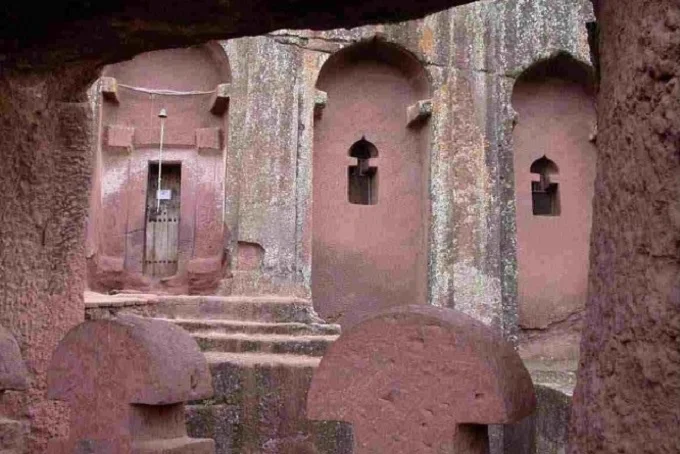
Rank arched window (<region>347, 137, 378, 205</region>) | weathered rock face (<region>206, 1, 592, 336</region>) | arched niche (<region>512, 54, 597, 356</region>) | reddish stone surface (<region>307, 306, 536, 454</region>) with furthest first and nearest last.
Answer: arched niche (<region>512, 54, 597, 356</region>) < arched window (<region>347, 137, 378, 205</region>) < weathered rock face (<region>206, 1, 592, 336</region>) < reddish stone surface (<region>307, 306, 536, 454</region>)

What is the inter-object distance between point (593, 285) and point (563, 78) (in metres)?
10.5

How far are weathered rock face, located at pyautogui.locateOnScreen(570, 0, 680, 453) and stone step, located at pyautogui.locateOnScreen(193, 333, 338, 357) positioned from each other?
515cm

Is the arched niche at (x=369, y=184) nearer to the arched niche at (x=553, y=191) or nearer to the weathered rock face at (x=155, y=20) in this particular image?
the arched niche at (x=553, y=191)

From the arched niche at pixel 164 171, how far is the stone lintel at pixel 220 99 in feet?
0.04

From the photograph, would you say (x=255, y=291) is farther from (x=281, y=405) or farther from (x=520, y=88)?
(x=520, y=88)

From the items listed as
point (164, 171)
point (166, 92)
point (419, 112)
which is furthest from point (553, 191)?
point (166, 92)

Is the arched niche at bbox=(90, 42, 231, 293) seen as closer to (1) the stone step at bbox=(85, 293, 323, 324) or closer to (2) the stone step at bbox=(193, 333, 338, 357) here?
(1) the stone step at bbox=(85, 293, 323, 324)

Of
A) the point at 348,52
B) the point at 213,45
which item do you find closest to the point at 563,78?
the point at 348,52

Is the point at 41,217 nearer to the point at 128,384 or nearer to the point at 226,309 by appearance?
the point at 128,384

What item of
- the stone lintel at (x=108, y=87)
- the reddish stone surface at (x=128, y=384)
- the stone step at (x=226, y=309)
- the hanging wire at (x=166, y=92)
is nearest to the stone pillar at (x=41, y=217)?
the reddish stone surface at (x=128, y=384)

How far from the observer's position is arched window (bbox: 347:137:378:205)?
11062mm

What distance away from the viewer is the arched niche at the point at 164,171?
10.2 metres

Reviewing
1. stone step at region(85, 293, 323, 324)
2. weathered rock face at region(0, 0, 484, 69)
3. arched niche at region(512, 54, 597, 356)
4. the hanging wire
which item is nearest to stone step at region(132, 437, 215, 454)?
weathered rock face at region(0, 0, 484, 69)

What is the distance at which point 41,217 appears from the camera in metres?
A: 4.00
